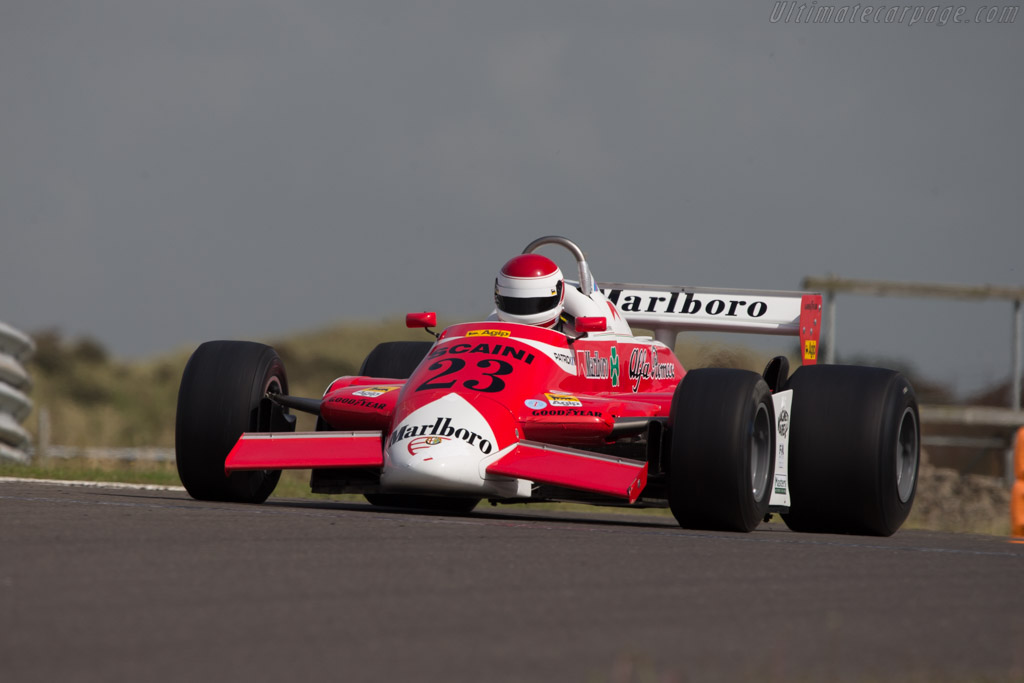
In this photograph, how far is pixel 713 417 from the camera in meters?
9.27

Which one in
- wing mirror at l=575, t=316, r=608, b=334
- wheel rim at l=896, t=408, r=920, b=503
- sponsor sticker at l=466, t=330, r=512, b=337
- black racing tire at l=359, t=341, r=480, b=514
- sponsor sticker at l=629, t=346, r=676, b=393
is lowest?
wheel rim at l=896, t=408, r=920, b=503

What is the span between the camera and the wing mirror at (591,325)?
10.9 metres

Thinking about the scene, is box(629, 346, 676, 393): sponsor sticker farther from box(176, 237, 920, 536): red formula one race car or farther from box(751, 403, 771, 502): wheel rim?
box(751, 403, 771, 502): wheel rim

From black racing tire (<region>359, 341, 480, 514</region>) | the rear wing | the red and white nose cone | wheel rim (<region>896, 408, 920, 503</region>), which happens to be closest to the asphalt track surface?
the red and white nose cone

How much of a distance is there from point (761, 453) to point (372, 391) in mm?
2646

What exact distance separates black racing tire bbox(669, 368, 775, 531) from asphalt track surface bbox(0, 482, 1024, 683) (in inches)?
38.8

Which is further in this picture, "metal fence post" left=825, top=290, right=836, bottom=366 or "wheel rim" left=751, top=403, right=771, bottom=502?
"metal fence post" left=825, top=290, right=836, bottom=366

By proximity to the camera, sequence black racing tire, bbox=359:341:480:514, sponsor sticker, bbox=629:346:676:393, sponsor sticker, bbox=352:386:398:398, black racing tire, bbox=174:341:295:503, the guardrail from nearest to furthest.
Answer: black racing tire, bbox=174:341:295:503 < sponsor sticker, bbox=352:386:398:398 < sponsor sticker, bbox=629:346:676:393 < black racing tire, bbox=359:341:480:514 < the guardrail

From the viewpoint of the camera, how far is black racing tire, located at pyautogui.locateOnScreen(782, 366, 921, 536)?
10586mm

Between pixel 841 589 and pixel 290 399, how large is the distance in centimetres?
539

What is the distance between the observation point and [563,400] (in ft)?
32.8

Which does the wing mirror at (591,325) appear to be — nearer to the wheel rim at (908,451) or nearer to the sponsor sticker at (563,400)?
the sponsor sticker at (563,400)

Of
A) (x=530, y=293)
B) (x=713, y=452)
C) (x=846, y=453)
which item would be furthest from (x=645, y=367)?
(x=713, y=452)

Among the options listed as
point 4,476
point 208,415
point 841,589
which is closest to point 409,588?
point 841,589
